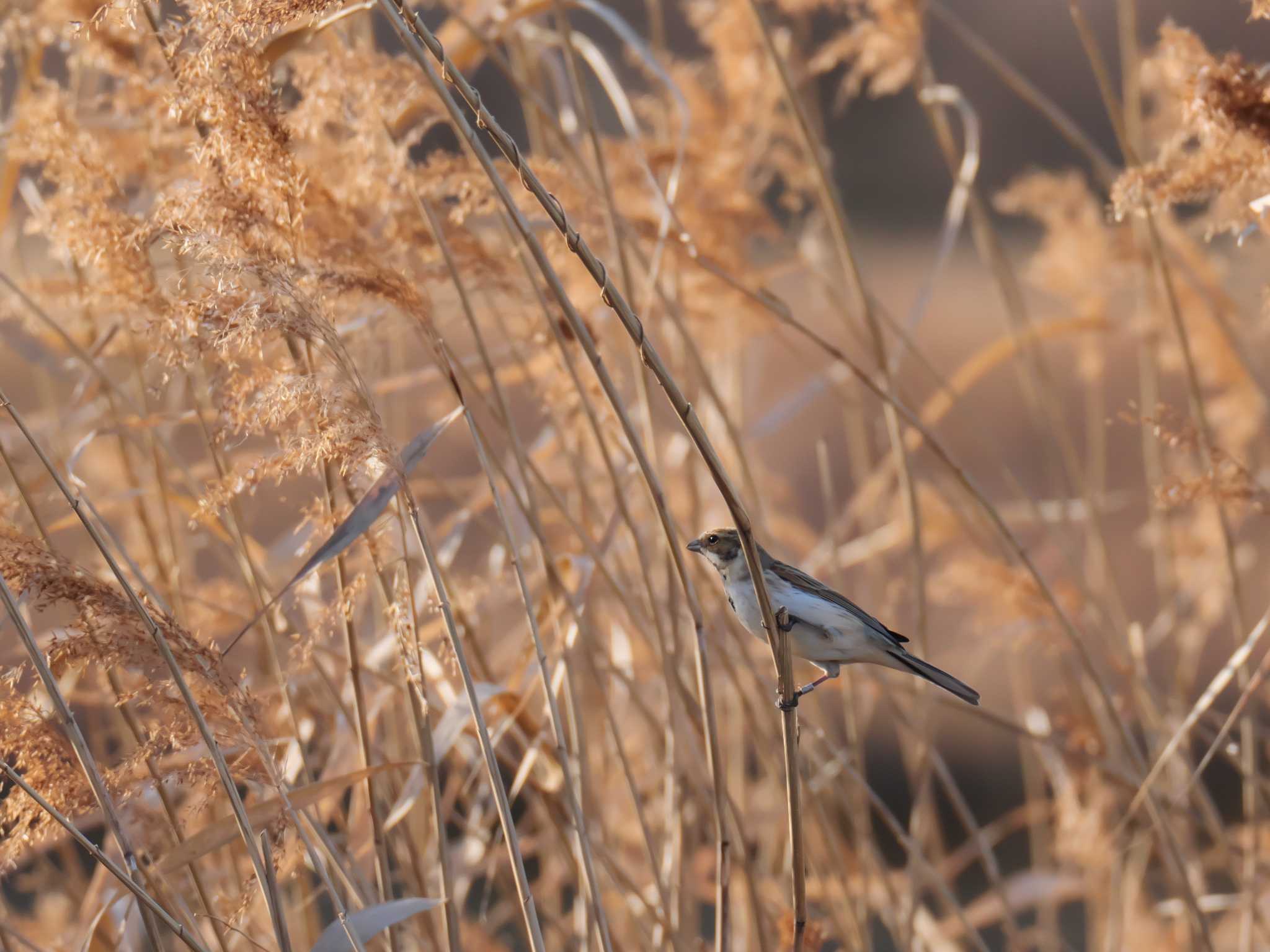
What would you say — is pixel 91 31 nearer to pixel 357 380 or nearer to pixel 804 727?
pixel 357 380

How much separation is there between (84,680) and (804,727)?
6.72ft

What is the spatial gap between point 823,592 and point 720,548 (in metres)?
0.23

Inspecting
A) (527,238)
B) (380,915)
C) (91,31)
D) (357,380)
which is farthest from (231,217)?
(380,915)

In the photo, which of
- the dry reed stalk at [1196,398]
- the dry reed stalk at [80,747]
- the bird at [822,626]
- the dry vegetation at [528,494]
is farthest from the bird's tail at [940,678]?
the dry reed stalk at [80,747]

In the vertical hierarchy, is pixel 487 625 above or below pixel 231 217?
below

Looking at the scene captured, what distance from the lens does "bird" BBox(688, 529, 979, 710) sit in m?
1.80

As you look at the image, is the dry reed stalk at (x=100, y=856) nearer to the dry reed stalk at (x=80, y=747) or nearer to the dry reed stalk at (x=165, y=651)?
the dry reed stalk at (x=80, y=747)

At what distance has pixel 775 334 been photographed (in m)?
2.89

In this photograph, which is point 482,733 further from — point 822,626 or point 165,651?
point 822,626

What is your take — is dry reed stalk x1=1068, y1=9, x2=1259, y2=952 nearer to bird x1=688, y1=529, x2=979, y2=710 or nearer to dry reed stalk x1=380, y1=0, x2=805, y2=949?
bird x1=688, y1=529, x2=979, y2=710

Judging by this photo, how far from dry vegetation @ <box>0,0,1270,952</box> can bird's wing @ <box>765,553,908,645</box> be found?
0.24 metres

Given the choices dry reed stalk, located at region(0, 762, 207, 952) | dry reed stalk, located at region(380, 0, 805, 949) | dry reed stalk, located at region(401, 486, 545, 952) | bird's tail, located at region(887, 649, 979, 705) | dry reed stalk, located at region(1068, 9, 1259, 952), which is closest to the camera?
dry reed stalk, located at region(380, 0, 805, 949)

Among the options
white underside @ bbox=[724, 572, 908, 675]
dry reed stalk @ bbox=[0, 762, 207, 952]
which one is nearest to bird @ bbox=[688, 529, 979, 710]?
white underside @ bbox=[724, 572, 908, 675]

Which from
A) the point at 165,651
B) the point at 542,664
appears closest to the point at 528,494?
the point at 542,664
